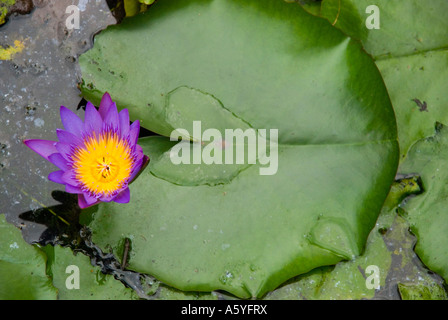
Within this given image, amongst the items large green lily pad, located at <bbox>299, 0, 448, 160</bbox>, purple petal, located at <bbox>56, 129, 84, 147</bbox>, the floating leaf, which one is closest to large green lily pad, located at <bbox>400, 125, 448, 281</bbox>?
large green lily pad, located at <bbox>299, 0, 448, 160</bbox>

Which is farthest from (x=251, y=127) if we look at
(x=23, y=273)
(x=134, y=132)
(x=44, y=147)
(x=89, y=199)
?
(x=23, y=273)

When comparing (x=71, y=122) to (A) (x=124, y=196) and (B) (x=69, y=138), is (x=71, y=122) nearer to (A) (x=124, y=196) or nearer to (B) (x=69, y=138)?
(B) (x=69, y=138)

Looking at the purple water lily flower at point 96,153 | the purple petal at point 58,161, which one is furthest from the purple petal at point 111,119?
the purple petal at point 58,161

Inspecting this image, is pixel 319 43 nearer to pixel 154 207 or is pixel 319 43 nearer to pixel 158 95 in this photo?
pixel 158 95

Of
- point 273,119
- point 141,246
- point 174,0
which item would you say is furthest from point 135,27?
point 141,246

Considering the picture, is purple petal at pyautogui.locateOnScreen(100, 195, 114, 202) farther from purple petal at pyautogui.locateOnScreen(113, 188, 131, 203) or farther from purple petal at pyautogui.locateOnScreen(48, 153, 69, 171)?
purple petal at pyautogui.locateOnScreen(48, 153, 69, 171)
